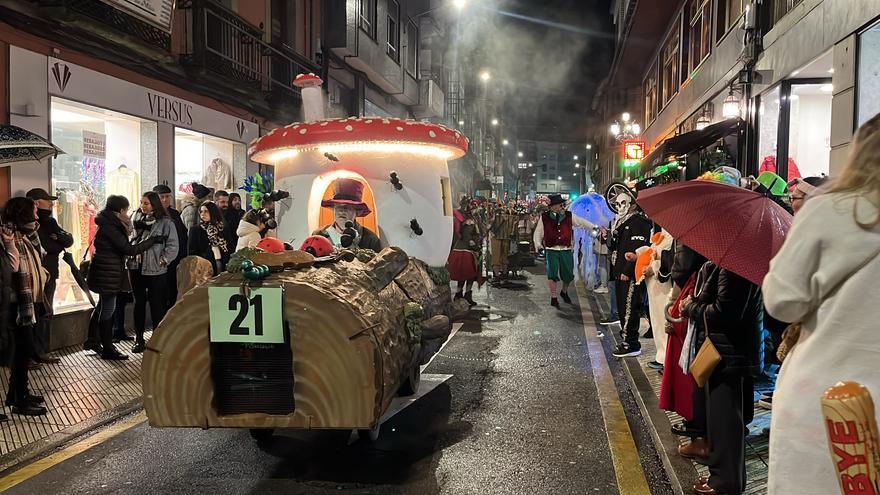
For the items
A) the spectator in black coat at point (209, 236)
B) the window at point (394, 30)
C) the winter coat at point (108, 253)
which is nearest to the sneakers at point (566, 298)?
the spectator in black coat at point (209, 236)

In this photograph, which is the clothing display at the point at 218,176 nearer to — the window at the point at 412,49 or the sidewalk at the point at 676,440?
the sidewalk at the point at 676,440

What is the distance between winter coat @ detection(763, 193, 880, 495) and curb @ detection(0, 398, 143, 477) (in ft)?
14.8

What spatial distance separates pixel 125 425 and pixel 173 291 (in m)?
3.81

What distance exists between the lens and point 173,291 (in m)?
8.69

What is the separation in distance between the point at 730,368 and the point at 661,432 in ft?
5.15

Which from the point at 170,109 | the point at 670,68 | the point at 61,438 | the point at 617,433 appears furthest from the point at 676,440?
the point at 670,68

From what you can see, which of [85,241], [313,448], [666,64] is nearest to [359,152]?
[313,448]

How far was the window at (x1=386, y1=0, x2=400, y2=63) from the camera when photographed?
66.0 feet

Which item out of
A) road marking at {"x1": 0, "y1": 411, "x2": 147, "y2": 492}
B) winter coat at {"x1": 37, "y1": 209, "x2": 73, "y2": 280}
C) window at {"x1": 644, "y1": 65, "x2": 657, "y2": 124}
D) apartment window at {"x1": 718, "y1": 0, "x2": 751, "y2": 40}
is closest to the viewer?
road marking at {"x1": 0, "y1": 411, "x2": 147, "y2": 492}

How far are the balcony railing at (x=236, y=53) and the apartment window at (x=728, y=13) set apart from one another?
28.9ft

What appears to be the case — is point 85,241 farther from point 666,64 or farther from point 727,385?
point 666,64

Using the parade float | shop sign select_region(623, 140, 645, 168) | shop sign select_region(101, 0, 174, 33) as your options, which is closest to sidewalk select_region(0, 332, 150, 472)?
the parade float

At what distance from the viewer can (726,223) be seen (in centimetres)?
314

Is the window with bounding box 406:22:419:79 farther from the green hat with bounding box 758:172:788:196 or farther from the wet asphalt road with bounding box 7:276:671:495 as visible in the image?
the wet asphalt road with bounding box 7:276:671:495
